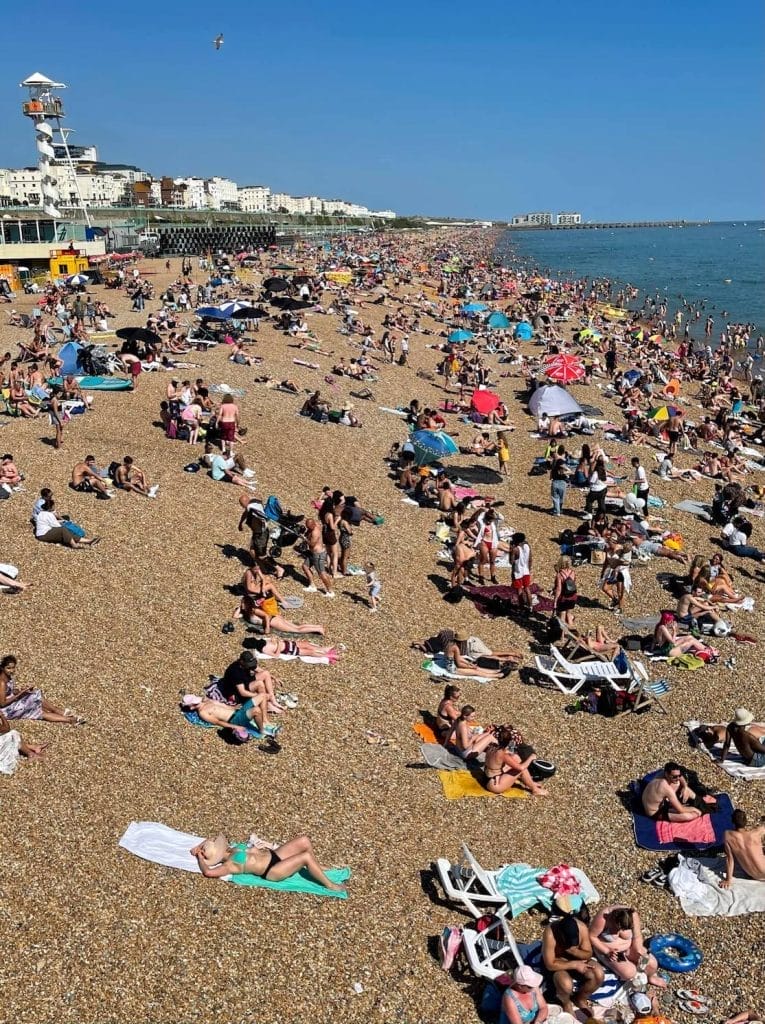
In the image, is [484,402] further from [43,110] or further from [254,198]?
[254,198]

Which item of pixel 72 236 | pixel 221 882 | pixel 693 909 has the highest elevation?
pixel 72 236

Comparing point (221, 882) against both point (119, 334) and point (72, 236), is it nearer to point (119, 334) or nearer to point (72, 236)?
point (119, 334)

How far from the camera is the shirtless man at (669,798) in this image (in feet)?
24.7

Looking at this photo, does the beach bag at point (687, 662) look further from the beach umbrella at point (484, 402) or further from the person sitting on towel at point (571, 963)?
the beach umbrella at point (484, 402)

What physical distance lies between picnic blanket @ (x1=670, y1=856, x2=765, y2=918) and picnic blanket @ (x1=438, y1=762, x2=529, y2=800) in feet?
5.24

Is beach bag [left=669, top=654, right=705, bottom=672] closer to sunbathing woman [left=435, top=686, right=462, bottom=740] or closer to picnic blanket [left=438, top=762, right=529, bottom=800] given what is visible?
sunbathing woman [left=435, top=686, right=462, bottom=740]

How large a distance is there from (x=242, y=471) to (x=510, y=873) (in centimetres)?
1022

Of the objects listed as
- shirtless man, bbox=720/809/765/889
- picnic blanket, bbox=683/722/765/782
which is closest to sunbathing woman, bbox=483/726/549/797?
shirtless man, bbox=720/809/765/889

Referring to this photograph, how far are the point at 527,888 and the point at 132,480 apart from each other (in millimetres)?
9813

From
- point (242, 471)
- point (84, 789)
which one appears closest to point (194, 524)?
point (242, 471)

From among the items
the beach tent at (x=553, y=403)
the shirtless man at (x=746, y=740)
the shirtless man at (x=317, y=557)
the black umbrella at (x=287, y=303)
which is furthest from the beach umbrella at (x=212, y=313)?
the shirtless man at (x=746, y=740)

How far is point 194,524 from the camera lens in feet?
42.7

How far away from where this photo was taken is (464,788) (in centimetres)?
794

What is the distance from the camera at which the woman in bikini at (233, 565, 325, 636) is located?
10.2 m
